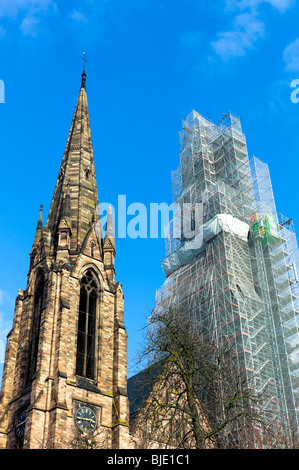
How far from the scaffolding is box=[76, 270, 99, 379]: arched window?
4.25 metres

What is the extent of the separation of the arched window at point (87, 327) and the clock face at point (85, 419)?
198 cm

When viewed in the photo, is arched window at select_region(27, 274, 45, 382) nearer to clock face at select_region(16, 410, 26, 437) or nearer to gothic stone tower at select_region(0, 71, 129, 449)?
gothic stone tower at select_region(0, 71, 129, 449)

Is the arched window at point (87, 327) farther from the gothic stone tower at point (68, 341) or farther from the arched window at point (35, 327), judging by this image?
the arched window at point (35, 327)

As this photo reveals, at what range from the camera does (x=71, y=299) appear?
104 feet

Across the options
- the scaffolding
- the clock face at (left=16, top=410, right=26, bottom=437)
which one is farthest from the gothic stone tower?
the scaffolding

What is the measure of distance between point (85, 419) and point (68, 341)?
11.9ft

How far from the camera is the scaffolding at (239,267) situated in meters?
34.5

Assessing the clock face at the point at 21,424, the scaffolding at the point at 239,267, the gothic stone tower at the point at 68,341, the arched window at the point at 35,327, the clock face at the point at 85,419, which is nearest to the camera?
the gothic stone tower at the point at 68,341

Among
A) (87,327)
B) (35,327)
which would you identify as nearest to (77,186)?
(35,327)

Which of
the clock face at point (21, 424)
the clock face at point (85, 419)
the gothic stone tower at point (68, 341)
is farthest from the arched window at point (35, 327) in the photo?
the clock face at point (85, 419)

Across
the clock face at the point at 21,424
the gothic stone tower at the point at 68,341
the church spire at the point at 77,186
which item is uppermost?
the church spire at the point at 77,186

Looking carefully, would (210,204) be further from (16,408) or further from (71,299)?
(16,408)

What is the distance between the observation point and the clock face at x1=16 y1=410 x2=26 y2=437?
28031 millimetres
